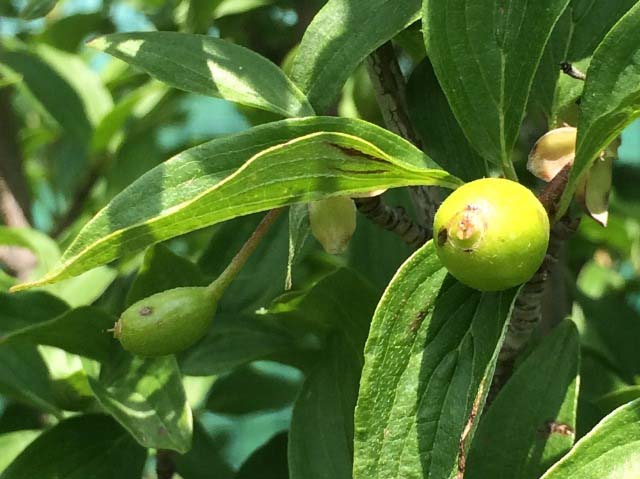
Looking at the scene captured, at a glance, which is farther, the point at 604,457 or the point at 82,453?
the point at 82,453

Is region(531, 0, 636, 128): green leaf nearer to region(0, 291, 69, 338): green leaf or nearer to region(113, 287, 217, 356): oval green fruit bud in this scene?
region(113, 287, 217, 356): oval green fruit bud

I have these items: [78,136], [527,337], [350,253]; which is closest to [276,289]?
[350,253]

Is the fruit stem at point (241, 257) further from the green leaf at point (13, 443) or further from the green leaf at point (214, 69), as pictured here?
the green leaf at point (13, 443)

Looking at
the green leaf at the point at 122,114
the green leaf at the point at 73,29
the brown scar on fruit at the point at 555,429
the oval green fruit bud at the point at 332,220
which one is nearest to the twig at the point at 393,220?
the oval green fruit bud at the point at 332,220

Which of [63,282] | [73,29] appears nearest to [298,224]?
[63,282]

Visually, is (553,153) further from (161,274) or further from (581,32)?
(161,274)

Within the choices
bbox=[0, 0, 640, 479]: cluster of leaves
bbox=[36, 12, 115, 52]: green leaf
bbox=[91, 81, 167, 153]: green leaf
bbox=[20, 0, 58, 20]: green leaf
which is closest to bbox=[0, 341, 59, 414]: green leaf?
bbox=[0, 0, 640, 479]: cluster of leaves

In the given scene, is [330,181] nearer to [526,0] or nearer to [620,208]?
[526,0]
